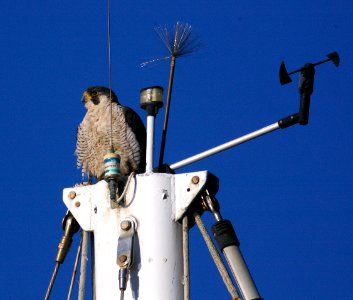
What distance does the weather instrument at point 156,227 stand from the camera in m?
7.55

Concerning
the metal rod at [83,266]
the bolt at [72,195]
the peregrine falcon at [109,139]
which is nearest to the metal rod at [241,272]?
the metal rod at [83,266]

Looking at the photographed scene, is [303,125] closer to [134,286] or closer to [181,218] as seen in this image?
[181,218]

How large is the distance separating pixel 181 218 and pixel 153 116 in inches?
42.7

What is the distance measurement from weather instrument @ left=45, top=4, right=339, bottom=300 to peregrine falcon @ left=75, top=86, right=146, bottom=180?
3.01 metres

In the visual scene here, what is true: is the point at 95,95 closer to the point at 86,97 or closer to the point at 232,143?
the point at 86,97

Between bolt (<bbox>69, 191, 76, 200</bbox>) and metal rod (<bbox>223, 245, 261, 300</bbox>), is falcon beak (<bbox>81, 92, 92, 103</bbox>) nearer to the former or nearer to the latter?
bolt (<bbox>69, 191, 76, 200</bbox>)

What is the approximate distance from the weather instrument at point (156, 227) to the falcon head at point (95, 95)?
462 centimetres

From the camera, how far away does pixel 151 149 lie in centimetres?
830

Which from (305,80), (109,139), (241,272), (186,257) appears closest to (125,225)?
(186,257)

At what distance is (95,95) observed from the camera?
42.8 ft

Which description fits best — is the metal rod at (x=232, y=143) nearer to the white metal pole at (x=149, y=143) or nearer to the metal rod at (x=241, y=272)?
the white metal pole at (x=149, y=143)

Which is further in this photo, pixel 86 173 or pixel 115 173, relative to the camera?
pixel 86 173

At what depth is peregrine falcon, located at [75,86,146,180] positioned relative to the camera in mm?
11547

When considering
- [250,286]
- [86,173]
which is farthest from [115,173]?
[86,173]
